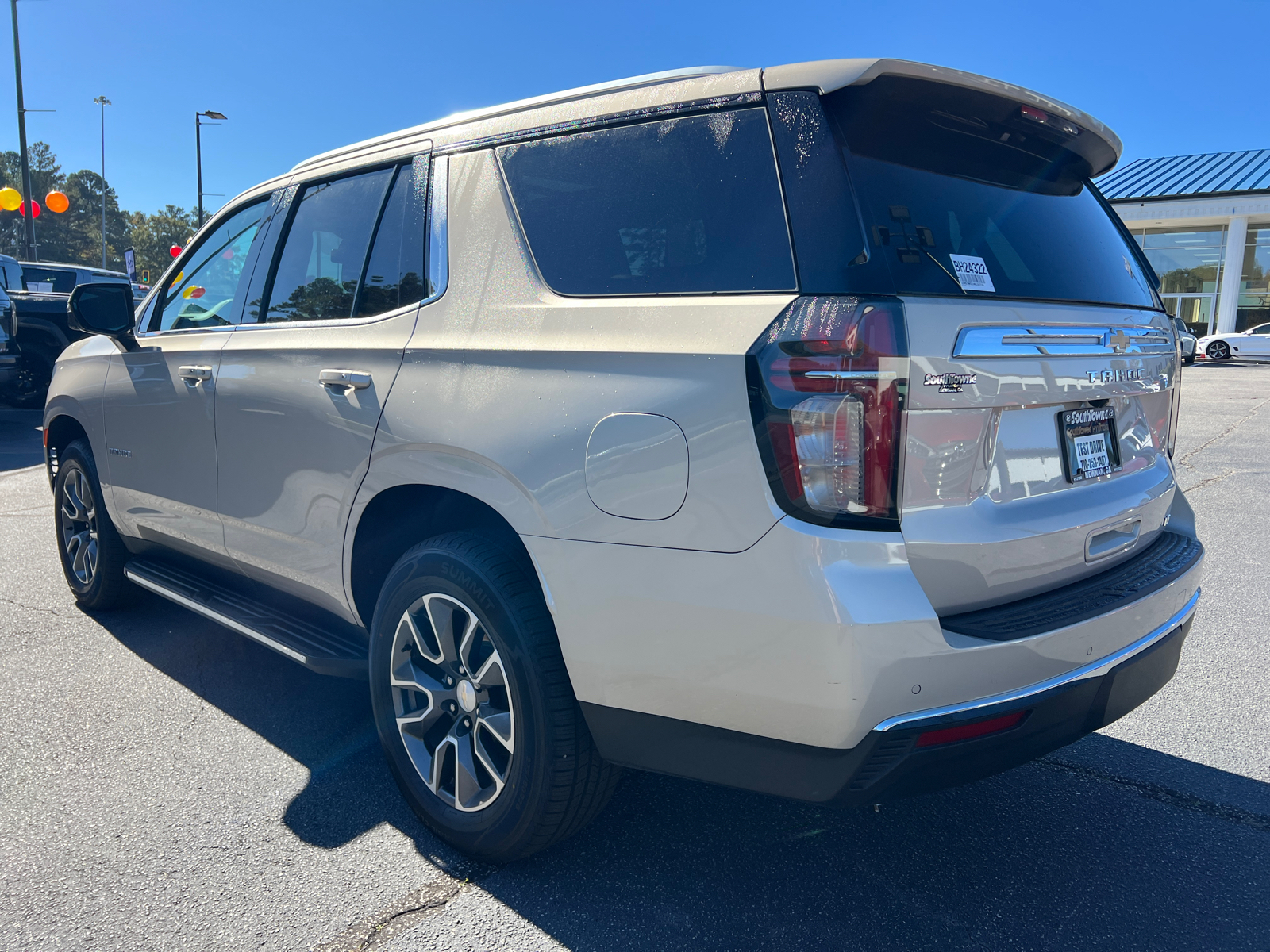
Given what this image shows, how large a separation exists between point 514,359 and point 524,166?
22.4 inches

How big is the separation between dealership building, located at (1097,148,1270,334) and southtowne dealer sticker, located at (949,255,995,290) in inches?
1420

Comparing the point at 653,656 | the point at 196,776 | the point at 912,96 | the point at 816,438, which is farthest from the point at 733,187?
the point at 196,776

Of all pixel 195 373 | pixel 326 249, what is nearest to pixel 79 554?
pixel 195 373

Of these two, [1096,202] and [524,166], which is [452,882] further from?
[1096,202]

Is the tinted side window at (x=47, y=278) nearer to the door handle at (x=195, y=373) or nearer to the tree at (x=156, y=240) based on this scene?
the door handle at (x=195, y=373)

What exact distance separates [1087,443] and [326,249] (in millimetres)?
2387

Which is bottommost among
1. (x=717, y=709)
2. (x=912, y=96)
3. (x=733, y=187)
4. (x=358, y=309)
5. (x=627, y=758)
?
(x=627, y=758)

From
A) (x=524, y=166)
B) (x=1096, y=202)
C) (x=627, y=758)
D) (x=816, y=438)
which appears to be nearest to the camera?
(x=816, y=438)

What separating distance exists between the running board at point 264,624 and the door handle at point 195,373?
31.6 inches

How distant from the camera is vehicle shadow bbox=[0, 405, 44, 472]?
9484 mm

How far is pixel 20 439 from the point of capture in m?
11.2

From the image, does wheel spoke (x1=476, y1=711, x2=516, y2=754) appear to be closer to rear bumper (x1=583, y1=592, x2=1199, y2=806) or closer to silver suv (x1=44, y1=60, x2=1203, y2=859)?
silver suv (x1=44, y1=60, x2=1203, y2=859)

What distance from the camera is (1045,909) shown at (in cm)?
226

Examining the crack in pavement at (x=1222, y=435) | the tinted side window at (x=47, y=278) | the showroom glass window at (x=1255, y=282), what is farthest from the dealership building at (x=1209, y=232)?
the tinted side window at (x=47, y=278)
